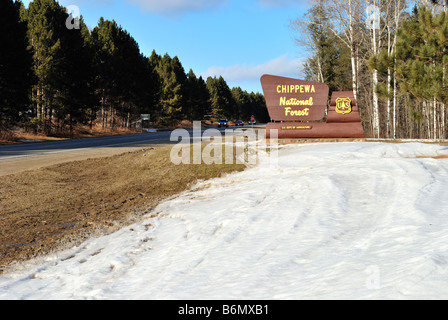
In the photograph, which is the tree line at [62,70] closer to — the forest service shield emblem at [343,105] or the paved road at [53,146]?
the paved road at [53,146]

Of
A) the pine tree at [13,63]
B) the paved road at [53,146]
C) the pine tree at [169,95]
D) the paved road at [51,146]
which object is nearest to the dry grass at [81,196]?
the paved road at [53,146]

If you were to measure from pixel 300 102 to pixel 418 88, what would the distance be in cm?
405

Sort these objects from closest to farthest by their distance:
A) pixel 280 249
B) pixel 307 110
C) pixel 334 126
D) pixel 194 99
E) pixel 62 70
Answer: pixel 280 249 → pixel 334 126 → pixel 307 110 → pixel 62 70 → pixel 194 99

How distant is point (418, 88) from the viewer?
40.4 feet

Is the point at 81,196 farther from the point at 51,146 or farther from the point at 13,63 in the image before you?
the point at 13,63

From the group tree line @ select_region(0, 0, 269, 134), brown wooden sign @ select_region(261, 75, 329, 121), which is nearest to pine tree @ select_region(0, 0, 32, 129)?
tree line @ select_region(0, 0, 269, 134)

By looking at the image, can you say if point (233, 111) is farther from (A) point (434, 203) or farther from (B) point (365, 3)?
(A) point (434, 203)

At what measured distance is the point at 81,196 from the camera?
25.5 feet

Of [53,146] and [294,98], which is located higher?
[294,98]

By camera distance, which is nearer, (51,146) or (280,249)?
(280,249)

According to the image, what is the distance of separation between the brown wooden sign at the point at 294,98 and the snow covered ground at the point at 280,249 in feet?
23.2

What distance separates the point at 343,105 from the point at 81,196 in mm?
9666

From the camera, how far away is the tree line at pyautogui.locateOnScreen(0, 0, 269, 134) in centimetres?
2325

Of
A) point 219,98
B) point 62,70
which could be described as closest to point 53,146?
point 62,70
